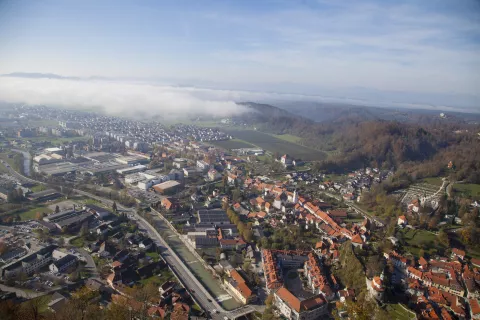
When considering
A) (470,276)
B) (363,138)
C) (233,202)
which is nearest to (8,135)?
(233,202)

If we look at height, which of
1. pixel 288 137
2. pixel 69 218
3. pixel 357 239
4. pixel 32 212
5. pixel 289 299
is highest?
pixel 288 137

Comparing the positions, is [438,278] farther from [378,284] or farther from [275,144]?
[275,144]

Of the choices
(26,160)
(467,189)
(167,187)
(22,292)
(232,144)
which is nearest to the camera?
(22,292)

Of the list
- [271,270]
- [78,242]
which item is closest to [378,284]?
[271,270]

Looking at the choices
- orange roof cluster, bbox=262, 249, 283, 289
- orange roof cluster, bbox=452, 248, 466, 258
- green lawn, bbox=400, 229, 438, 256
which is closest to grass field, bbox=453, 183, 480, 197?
green lawn, bbox=400, 229, 438, 256

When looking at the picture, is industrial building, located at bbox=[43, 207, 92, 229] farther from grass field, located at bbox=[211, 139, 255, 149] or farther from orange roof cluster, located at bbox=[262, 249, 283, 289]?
grass field, located at bbox=[211, 139, 255, 149]

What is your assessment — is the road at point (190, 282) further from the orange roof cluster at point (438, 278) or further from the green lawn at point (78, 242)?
the orange roof cluster at point (438, 278)
